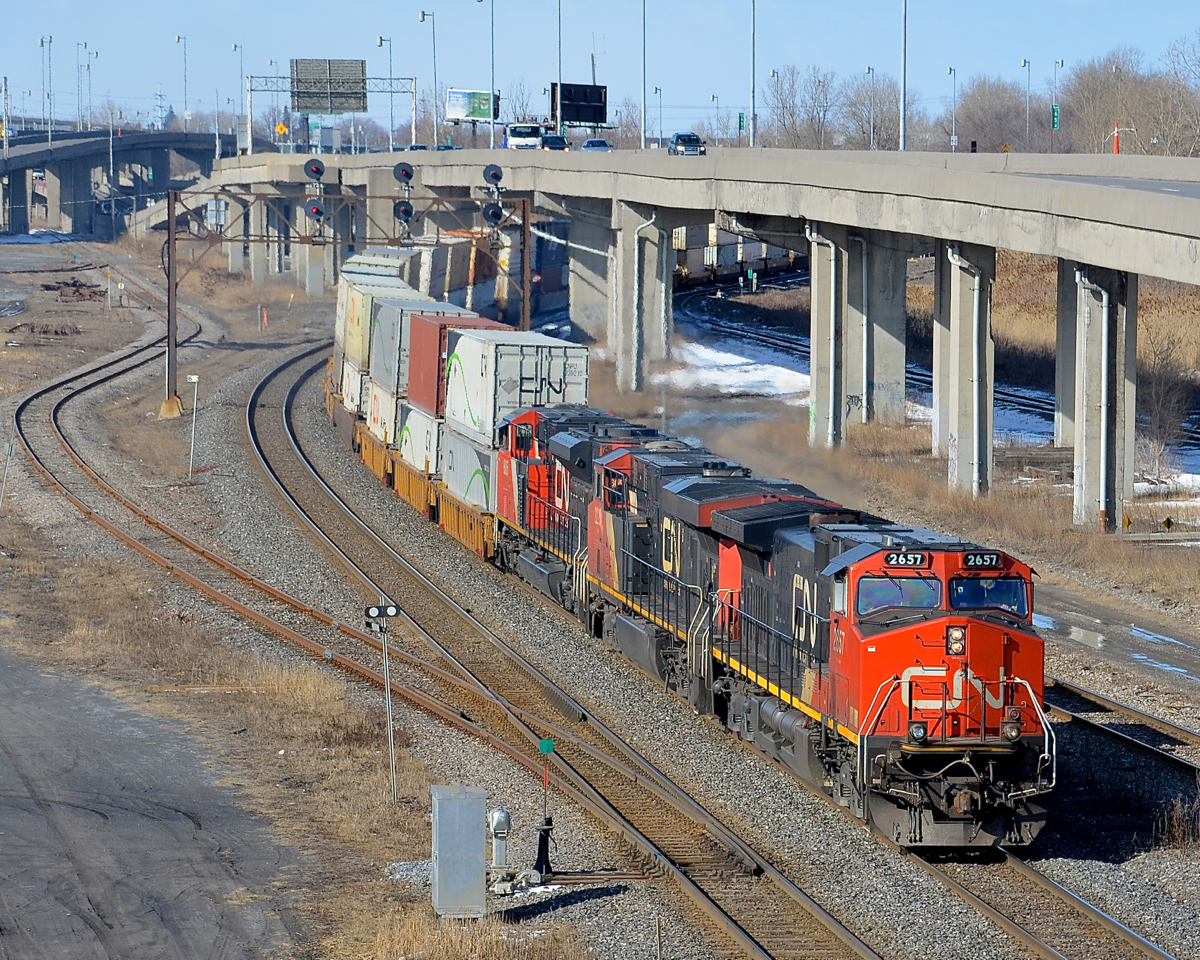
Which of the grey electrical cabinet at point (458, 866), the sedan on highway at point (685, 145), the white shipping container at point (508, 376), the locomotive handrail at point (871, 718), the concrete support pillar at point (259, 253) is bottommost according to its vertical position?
the grey electrical cabinet at point (458, 866)

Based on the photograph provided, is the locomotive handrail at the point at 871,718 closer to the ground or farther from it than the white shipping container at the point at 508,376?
closer to the ground

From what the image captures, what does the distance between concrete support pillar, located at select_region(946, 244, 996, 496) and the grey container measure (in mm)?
12126

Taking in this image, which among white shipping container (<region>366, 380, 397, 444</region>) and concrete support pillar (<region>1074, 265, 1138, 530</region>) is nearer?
concrete support pillar (<region>1074, 265, 1138, 530</region>)

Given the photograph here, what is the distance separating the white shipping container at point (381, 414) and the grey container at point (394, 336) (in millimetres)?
208

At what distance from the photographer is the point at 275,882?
14.8 metres

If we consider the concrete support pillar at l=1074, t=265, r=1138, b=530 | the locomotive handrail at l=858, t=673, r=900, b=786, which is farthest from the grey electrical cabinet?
the concrete support pillar at l=1074, t=265, r=1138, b=530

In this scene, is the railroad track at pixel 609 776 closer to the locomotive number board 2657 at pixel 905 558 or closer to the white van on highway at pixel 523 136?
the locomotive number board 2657 at pixel 905 558

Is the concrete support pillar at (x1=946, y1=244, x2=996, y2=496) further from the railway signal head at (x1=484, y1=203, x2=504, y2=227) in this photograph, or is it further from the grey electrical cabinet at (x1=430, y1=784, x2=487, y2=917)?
the grey electrical cabinet at (x1=430, y1=784, x2=487, y2=917)

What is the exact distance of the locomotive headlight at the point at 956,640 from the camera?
598 inches

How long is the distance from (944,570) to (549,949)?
5.52m

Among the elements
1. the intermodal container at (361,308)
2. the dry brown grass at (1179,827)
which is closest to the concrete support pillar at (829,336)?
the intermodal container at (361,308)

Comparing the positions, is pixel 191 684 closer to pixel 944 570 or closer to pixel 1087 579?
pixel 944 570

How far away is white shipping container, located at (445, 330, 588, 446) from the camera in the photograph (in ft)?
100

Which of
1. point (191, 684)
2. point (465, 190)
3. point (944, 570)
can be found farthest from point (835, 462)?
point (465, 190)
